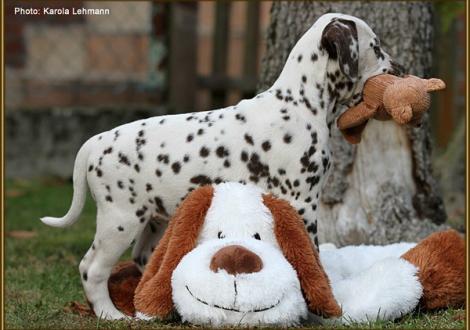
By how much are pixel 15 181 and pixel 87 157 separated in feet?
18.2

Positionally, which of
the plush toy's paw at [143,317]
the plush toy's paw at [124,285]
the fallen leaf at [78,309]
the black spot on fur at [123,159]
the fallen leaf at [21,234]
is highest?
the black spot on fur at [123,159]

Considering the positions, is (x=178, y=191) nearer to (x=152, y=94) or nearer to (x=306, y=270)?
(x=306, y=270)

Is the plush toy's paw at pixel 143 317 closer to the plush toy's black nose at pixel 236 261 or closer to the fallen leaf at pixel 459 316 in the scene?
the plush toy's black nose at pixel 236 261

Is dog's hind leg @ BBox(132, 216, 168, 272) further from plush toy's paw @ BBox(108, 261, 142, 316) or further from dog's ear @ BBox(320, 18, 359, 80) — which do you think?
dog's ear @ BBox(320, 18, 359, 80)

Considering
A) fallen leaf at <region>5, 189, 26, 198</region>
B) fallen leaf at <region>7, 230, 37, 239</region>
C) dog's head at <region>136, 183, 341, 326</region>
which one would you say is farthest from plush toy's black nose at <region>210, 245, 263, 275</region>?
fallen leaf at <region>5, 189, 26, 198</region>

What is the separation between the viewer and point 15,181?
941 centimetres

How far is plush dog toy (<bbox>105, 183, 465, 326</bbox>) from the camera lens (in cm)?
341

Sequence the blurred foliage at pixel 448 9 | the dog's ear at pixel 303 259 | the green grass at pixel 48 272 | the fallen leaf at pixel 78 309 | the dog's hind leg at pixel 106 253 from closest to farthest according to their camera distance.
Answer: the dog's ear at pixel 303 259, the green grass at pixel 48 272, the dog's hind leg at pixel 106 253, the fallen leaf at pixel 78 309, the blurred foliage at pixel 448 9

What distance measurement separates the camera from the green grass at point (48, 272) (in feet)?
12.4

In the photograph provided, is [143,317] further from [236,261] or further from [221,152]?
[221,152]

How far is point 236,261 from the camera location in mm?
3396

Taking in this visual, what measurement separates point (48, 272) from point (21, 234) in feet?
4.60

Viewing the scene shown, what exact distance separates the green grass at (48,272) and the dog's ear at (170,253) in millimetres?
87

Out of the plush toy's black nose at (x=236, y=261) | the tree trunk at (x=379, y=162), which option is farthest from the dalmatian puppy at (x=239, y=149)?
the tree trunk at (x=379, y=162)
